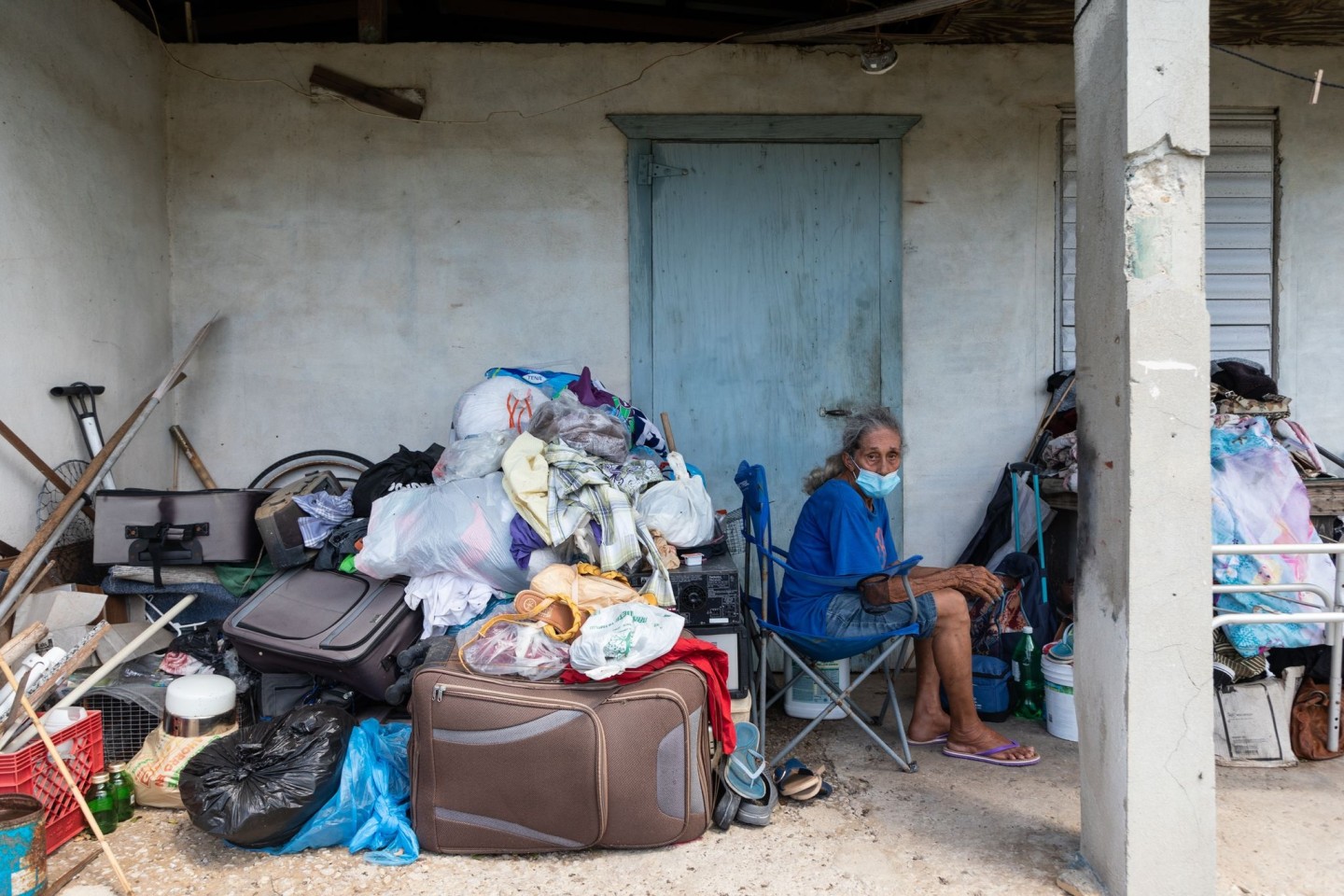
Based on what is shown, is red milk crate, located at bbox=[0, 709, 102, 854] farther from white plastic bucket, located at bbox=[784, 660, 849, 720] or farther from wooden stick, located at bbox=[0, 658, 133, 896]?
white plastic bucket, located at bbox=[784, 660, 849, 720]

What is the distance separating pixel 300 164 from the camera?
500 cm

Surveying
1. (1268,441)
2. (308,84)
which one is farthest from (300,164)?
(1268,441)

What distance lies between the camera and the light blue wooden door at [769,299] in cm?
506

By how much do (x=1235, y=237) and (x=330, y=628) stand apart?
4911mm

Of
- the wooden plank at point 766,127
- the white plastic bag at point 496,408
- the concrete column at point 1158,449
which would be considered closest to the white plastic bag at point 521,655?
the white plastic bag at point 496,408

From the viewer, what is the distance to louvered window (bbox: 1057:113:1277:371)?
515 centimetres

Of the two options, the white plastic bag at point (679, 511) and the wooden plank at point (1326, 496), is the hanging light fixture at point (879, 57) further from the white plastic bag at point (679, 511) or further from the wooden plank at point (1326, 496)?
the wooden plank at point (1326, 496)

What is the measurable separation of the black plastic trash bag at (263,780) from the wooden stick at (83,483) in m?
1.20

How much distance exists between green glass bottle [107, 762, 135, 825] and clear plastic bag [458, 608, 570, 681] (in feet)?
4.33

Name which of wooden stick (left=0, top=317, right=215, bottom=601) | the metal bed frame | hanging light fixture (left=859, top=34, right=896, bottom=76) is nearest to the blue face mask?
the metal bed frame

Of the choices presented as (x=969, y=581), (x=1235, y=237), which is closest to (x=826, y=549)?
(x=969, y=581)

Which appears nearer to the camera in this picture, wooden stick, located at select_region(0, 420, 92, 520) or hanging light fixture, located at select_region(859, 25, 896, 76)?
wooden stick, located at select_region(0, 420, 92, 520)

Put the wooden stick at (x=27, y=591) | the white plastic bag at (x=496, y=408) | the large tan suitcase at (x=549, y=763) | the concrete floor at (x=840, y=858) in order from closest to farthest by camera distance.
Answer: the concrete floor at (x=840, y=858)
the large tan suitcase at (x=549, y=763)
the wooden stick at (x=27, y=591)
the white plastic bag at (x=496, y=408)

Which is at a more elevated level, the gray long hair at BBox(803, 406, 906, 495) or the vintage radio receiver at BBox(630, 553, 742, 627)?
the gray long hair at BBox(803, 406, 906, 495)
